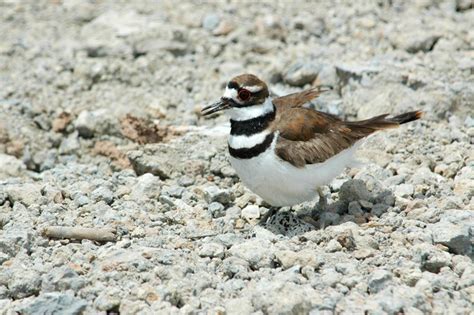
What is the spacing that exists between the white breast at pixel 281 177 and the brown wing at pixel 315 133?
54 mm

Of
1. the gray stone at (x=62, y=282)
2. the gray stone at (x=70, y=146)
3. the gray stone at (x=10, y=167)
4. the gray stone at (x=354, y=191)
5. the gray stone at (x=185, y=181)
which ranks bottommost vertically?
the gray stone at (x=70, y=146)

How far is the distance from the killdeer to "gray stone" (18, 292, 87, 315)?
1.61 m

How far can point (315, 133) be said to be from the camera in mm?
6172

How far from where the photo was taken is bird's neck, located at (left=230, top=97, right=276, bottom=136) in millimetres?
5996

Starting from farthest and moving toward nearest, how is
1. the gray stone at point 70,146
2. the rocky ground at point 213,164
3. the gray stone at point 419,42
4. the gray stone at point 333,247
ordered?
the gray stone at point 419,42, the gray stone at point 70,146, the gray stone at point 333,247, the rocky ground at point 213,164

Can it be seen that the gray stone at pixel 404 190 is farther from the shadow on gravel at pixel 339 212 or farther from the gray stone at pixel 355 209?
the gray stone at pixel 355 209

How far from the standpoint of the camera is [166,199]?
6.49 m

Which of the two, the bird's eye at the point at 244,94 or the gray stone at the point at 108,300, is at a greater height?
the bird's eye at the point at 244,94

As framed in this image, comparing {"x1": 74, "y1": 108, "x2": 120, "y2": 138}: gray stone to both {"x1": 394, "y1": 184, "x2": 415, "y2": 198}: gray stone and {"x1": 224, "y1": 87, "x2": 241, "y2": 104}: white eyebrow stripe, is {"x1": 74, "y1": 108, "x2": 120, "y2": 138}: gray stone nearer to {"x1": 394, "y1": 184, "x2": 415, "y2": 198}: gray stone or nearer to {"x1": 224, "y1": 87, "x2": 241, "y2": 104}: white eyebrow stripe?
{"x1": 224, "y1": 87, "x2": 241, "y2": 104}: white eyebrow stripe

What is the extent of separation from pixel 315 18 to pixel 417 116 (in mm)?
3989

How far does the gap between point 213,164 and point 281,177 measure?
137 centimetres

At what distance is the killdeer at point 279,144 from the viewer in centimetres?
587

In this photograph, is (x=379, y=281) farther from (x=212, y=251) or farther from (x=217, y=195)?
(x=217, y=195)

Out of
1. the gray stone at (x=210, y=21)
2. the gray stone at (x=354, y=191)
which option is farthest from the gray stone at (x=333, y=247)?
the gray stone at (x=210, y=21)
